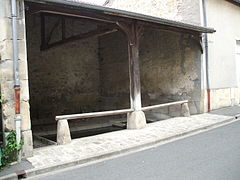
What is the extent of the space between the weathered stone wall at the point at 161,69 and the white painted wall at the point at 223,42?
813 millimetres

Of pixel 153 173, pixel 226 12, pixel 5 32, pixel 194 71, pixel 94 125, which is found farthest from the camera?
pixel 226 12

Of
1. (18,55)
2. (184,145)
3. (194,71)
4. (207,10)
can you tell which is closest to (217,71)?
(194,71)

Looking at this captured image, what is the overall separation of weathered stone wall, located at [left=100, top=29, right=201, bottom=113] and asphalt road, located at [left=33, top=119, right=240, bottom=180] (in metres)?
3.41

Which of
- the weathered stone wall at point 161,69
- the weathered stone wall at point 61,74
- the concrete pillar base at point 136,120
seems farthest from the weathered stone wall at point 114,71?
the concrete pillar base at point 136,120

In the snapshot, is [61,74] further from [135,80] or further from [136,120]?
[136,120]

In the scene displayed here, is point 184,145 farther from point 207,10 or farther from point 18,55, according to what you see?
point 207,10

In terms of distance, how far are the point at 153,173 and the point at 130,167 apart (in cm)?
44

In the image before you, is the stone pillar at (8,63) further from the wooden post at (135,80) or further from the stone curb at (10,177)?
the wooden post at (135,80)

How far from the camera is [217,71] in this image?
27.2ft

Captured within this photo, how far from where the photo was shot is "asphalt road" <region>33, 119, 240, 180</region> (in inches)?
120

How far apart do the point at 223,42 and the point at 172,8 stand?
7.99ft

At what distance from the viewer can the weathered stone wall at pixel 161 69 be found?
7.71 m

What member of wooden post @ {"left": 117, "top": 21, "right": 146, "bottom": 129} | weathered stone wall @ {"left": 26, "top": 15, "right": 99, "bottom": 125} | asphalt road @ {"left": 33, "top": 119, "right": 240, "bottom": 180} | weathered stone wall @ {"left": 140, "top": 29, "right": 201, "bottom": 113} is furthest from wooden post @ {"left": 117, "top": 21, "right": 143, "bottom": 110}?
weathered stone wall @ {"left": 26, "top": 15, "right": 99, "bottom": 125}

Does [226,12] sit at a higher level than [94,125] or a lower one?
higher
